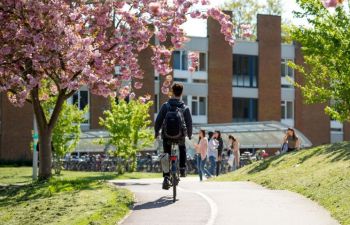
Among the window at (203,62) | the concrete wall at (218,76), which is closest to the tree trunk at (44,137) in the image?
the concrete wall at (218,76)

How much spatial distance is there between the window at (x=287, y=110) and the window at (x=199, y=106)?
742cm

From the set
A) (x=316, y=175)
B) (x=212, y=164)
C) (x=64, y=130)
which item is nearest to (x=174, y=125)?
(x=316, y=175)

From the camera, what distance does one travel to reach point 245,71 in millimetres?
57969

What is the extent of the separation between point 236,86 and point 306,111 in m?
7.12

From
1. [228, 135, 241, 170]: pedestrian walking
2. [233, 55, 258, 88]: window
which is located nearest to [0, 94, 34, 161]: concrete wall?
[233, 55, 258, 88]: window

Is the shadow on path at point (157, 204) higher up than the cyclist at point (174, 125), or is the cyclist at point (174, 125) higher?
the cyclist at point (174, 125)

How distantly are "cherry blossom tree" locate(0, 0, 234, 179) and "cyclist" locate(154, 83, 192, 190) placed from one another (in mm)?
3804

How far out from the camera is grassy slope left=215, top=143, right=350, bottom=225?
11791mm

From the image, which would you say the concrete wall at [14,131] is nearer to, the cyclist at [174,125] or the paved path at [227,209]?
the paved path at [227,209]

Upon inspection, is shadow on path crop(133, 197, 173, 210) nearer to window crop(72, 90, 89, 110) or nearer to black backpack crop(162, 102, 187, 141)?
black backpack crop(162, 102, 187, 141)

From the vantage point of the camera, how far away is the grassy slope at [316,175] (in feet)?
38.7

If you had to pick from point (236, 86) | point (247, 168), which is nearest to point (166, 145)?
point (247, 168)

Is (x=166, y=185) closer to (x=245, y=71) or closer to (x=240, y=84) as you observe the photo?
(x=240, y=84)

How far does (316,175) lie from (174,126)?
504 centimetres
